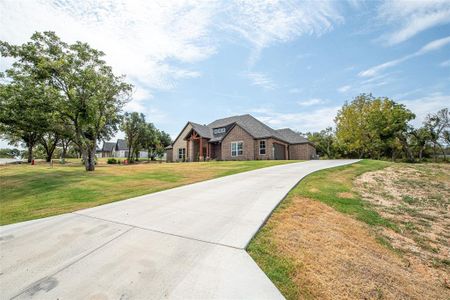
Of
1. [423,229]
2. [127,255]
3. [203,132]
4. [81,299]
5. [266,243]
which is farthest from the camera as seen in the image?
[203,132]

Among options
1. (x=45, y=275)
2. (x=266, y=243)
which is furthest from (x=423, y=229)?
(x=45, y=275)

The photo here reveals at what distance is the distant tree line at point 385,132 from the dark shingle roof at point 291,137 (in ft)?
32.7

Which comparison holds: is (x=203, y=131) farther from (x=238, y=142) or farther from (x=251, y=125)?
(x=251, y=125)

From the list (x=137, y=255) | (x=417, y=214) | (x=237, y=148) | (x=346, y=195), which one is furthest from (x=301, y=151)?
(x=137, y=255)

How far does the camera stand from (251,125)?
26.8 m

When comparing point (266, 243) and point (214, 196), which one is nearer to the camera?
point (266, 243)

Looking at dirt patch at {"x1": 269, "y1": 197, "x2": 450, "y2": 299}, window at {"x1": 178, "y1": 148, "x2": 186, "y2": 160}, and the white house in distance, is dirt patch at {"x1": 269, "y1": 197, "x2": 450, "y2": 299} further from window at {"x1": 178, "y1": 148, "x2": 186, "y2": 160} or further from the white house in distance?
the white house in distance

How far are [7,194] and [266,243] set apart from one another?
39.9 feet

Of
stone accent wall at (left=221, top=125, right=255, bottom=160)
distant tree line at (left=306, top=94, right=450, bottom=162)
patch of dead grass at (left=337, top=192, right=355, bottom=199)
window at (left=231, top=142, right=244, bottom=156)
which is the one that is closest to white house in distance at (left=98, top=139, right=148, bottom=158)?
stone accent wall at (left=221, top=125, right=255, bottom=160)

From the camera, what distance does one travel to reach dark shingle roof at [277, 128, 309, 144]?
1130 inches

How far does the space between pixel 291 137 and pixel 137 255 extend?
2953cm

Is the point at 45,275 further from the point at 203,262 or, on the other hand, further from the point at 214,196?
the point at 214,196

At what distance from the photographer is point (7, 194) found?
901 centimetres

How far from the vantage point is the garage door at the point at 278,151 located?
2480 centimetres
